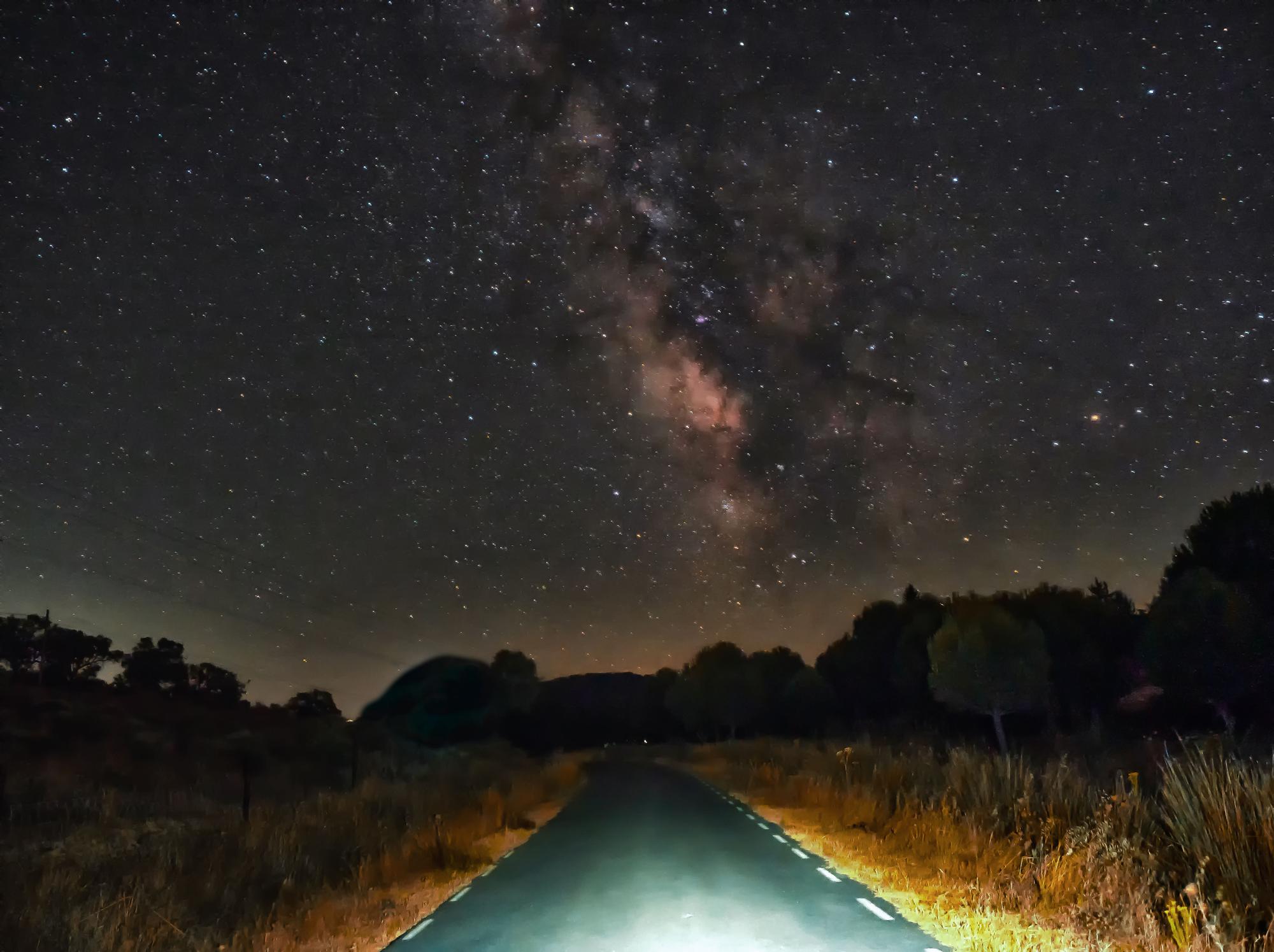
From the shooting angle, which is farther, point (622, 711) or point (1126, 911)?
point (622, 711)

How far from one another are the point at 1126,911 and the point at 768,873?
5.66m

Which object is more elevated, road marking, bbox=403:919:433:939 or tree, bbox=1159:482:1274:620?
tree, bbox=1159:482:1274:620

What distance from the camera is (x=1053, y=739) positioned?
52.1 metres

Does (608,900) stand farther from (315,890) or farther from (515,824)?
(515,824)

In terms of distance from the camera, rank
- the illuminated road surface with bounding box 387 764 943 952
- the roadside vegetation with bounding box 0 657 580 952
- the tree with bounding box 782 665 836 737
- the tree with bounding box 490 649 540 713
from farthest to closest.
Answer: the tree with bounding box 490 649 540 713 < the tree with bounding box 782 665 836 737 < the roadside vegetation with bounding box 0 657 580 952 < the illuminated road surface with bounding box 387 764 943 952

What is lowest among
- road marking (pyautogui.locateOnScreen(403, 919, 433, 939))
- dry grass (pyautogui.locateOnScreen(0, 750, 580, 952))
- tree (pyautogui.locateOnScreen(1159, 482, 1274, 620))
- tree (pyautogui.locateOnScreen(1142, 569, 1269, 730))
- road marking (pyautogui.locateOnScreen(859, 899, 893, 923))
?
road marking (pyautogui.locateOnScreen(403, 919, 433, 939))

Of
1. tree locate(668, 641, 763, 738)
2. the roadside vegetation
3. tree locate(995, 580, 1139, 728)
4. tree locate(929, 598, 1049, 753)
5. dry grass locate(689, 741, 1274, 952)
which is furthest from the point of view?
tree locate(668, 641, 763, 738)

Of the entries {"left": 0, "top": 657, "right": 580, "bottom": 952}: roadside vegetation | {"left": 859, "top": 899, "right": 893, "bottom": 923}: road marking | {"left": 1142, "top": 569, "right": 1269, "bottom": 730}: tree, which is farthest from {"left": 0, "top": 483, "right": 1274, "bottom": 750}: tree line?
{"left": 859, "top": 899, "right": 893, "bottom": 923}: road marking

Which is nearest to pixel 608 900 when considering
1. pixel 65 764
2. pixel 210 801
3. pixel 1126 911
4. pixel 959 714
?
pixel 1126 911

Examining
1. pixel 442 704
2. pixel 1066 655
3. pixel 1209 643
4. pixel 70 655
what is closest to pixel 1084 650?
pixel 1066 655

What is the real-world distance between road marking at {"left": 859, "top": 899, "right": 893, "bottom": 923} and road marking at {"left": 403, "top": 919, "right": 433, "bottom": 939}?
15.9ft

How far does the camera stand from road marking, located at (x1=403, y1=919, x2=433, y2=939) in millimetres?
9055

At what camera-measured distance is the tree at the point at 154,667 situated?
87.9 metres

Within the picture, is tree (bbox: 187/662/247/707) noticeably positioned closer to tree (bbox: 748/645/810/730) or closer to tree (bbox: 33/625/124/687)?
tree (bbox: 33/625/124/687)
